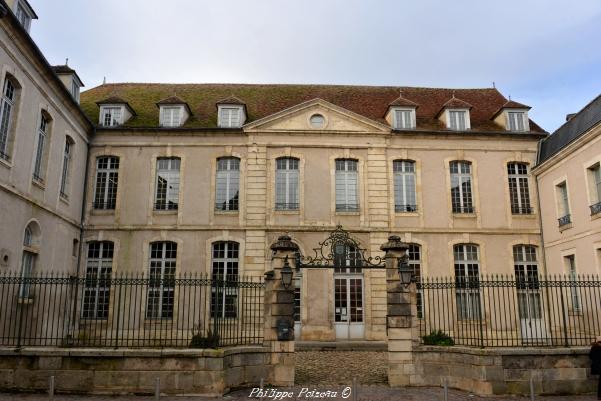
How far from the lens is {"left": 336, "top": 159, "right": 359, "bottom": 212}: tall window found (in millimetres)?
17266

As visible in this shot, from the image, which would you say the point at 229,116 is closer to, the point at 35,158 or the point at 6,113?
the point at 35,158

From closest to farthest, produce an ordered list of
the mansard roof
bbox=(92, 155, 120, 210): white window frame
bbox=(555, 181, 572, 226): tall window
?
bbox=(555, 181, 572, 226): tall window < bbox=(92, 155, 120, 210): white window frame < the mansard roof

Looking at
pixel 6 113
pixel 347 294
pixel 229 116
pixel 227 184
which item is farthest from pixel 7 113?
pixel 347 294

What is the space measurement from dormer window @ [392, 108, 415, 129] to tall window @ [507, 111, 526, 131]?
3.55 meters

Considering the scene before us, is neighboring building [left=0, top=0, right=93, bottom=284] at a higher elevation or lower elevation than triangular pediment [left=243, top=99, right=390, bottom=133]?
lower

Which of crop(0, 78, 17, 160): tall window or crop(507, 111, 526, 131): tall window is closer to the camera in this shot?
crop(0, 78, 17, 160): tall window

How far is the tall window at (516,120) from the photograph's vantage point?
18188 millimetres

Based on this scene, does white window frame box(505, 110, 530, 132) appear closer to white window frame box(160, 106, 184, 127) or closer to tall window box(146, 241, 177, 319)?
white window frame box(160, 106, 184, 127)

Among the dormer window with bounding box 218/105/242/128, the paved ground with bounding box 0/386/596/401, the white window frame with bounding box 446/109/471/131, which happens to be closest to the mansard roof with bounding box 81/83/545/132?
the white window frame with bounding box 446/109/471/131

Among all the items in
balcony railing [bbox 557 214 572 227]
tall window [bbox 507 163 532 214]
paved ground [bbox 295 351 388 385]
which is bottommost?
paved ground [bbox 295 351 388 385]

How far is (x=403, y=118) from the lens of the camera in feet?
60.0

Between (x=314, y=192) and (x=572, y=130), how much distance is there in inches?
333

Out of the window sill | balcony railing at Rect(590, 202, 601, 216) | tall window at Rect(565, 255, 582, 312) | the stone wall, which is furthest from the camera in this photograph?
tall window at Rect(565, 255, 582, 312)

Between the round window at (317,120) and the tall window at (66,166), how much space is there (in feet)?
26.5
